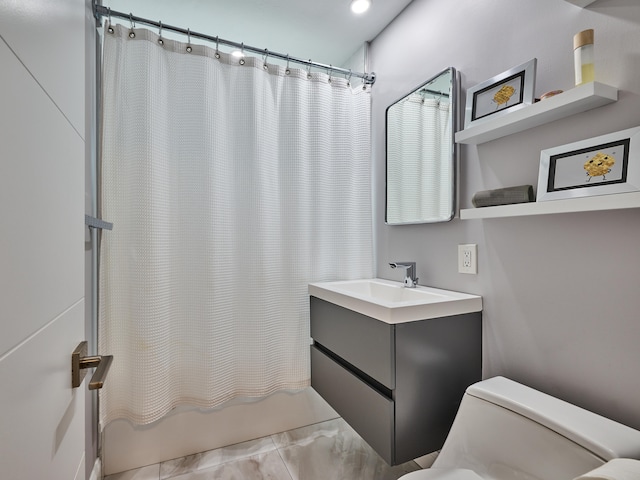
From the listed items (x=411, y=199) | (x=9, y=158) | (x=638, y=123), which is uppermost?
(x=638, y=123)

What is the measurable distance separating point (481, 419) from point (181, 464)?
4.93 ft

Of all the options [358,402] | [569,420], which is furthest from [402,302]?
[569,420]

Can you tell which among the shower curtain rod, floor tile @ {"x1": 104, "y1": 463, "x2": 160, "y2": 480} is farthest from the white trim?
the shower curtain rod

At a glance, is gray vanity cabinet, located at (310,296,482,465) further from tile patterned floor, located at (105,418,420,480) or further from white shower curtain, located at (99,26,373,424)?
white shower curtain, located at (99,26,373,424)

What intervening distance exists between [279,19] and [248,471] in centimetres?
240

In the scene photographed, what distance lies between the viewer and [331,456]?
1.73 m

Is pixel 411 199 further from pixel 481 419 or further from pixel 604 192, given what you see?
pixel 481 419

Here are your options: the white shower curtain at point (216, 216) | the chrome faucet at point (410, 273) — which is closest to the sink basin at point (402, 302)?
the chrome faucet at point (410, 273)

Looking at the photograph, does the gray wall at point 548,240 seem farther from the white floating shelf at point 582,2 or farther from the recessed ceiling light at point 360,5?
the recessed ceiling light at point 360,5

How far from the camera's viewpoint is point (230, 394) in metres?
1.75

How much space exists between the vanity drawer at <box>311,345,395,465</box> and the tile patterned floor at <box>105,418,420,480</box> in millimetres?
320

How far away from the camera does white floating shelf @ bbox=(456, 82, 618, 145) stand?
90 centimetres

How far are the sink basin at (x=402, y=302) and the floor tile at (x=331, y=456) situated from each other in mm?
818

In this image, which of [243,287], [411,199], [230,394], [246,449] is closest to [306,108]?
[411,199]
